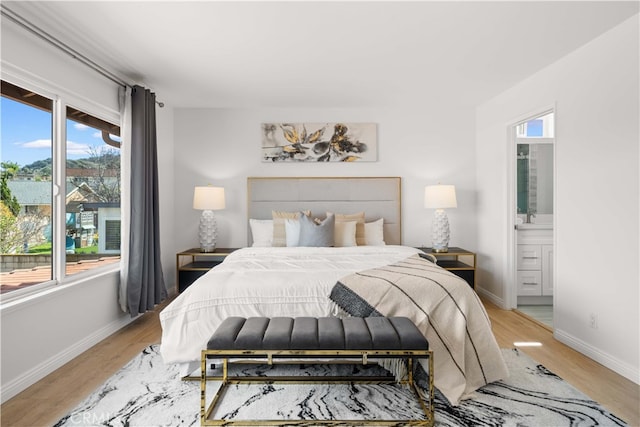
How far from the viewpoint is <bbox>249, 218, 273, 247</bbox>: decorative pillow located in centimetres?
424

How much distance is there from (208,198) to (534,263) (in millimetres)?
3997

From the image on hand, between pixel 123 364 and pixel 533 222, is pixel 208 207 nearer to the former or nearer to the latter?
pixel 123 364

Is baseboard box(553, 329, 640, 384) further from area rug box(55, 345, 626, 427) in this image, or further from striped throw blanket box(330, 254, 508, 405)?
striped throw blanket box(330, 254, 508, 405)

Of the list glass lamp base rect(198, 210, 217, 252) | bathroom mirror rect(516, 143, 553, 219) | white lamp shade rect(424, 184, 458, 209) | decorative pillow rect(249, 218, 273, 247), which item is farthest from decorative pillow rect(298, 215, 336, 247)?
bathroom mirror rect(516, 143, 553, 219)

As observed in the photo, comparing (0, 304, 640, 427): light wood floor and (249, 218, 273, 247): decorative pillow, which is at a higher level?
(249, 218, 273, 247): decorative pillow

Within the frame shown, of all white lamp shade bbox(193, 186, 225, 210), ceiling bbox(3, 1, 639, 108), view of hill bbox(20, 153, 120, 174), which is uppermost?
ceiling bbox(3, 1, 639, 108)

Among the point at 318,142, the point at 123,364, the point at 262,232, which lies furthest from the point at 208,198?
the point at 123,364

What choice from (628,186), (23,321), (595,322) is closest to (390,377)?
(595,322)

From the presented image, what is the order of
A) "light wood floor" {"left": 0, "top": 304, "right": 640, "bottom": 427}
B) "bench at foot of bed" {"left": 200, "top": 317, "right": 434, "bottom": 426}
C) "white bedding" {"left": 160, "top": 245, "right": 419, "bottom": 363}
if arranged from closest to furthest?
"bench at foot of bed" {"left": 200, "top": 317, "right": 434, "bottom": 426}
"light wood floor" {"left": 0, "top": 304, "right": 640, "bottom": 427}
"white bedding" {"left": 160, "top": 245, "right": 419, "bottom": 363}

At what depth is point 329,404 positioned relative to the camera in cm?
204

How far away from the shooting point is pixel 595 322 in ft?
8.80

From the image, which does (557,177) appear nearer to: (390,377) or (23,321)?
(390,377)

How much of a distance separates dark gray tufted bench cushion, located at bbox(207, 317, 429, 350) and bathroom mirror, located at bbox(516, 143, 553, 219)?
11.0 feet

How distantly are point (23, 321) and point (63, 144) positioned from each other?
1.34 meters
